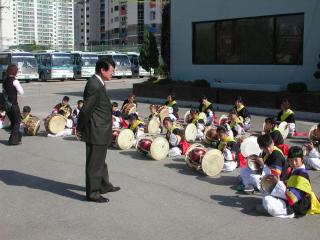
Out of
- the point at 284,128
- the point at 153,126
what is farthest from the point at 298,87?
the point at 153,126

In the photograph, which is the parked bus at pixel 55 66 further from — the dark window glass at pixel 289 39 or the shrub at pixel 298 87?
the shrub at pixel 298 87

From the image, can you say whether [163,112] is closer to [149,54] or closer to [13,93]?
[13,93]

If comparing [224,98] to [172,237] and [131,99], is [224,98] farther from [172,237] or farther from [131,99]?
[172,237]

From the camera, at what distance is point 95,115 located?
23.4ft

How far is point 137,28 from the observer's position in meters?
117

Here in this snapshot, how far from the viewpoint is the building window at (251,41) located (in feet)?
63.0

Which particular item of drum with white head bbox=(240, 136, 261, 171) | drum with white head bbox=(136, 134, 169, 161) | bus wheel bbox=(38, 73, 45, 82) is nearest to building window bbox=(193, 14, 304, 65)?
drum with white head bbox=(240, 136, 261, 171)

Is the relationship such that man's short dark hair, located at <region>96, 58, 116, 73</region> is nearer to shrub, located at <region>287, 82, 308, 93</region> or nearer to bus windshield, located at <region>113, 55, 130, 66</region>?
shrub, located at <region>287, 82, 308, 93</region>

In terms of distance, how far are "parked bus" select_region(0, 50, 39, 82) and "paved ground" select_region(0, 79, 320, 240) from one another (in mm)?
29933

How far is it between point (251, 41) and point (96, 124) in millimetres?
14750

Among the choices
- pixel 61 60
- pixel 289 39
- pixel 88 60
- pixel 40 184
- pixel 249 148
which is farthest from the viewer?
pixel 88 60

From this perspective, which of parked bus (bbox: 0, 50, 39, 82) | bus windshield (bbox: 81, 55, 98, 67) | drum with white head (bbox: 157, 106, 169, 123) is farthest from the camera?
bus windshield (bbox: 81, 55, 98, 67)

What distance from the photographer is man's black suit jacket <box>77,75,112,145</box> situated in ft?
23.0

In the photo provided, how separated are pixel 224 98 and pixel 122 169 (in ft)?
35.3
